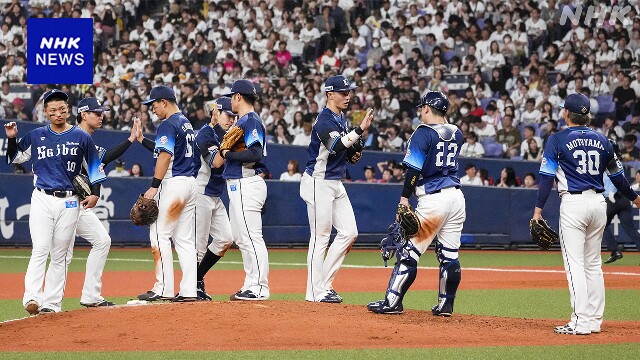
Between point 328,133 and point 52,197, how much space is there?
2.88 m

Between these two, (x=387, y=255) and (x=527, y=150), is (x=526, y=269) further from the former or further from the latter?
(x=387, y=255)

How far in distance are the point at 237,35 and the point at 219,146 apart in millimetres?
16583

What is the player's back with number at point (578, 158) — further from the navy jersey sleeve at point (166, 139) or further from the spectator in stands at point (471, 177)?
the spectator in stands at point (471, 177)

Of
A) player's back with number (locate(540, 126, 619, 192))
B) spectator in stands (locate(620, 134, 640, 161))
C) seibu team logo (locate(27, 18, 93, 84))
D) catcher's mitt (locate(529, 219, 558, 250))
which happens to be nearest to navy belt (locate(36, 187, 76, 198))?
catcher's mitt (locate(529, 219, 558, 250))

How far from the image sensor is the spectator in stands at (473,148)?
22.3m

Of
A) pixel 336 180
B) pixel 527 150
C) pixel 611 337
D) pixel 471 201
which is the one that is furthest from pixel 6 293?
pixel 527 150

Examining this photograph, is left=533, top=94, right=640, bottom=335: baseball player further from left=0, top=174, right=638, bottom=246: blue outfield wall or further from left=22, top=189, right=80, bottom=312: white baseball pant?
left=0, top=174, right=638, bottom=246: blue outfield wall

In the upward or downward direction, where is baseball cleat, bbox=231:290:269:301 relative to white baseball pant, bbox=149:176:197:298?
downward

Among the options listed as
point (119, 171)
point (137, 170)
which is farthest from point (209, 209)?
point (119, 171)

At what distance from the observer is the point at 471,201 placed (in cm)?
2095

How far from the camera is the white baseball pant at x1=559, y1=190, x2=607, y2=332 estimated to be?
884cm

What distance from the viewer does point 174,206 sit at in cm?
1050

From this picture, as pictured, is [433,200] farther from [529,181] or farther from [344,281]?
[529,181]

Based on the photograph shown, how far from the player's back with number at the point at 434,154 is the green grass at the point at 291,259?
26.1 ft
